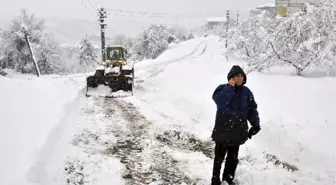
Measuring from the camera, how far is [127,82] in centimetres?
1579

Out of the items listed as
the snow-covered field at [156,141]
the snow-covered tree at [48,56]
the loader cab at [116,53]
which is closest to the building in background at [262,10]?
the loader cab at [116,53]

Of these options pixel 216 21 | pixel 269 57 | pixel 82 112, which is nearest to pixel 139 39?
pixel 269 57

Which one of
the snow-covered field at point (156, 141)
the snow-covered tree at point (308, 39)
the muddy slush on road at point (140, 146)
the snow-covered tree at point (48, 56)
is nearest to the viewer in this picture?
the snow-covered field at point (156, 141)

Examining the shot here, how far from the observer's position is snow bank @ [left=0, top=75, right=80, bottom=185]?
17.6 feet

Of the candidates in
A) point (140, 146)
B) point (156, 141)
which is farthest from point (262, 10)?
point (140, 146)

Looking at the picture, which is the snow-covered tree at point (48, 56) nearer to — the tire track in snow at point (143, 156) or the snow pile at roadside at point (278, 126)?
the snow pile at roadside at point (278, 126)

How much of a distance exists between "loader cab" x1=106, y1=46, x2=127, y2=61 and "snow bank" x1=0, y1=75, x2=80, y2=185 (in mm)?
5978

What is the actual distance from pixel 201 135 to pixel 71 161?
128 inches

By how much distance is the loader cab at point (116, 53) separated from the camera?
19.2 meters

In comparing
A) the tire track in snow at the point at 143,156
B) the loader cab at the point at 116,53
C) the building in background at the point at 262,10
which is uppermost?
the building in background at the point at 262,10

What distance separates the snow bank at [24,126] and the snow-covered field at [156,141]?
0.02 meters

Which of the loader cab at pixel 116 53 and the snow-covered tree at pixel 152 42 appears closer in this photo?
the loader cab at pixel 116 53

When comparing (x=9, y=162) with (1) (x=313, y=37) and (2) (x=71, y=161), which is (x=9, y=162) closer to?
(2) (x=71, y=161)

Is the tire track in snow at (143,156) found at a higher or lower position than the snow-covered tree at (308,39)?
lower
